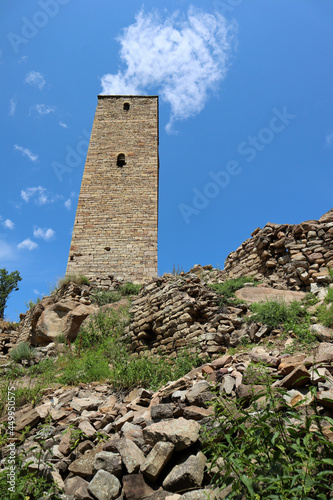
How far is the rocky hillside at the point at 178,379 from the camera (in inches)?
85.0

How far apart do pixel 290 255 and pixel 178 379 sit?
13.9ft

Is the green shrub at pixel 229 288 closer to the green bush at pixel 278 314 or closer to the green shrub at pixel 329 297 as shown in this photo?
the green bush at pixel 278 314

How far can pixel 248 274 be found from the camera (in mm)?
7648

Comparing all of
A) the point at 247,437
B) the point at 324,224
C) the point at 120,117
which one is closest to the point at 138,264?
the point at 324,224

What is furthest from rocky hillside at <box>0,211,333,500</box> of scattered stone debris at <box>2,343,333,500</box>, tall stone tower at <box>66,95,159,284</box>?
tall stone tower at <box>66,95,159,284</box>

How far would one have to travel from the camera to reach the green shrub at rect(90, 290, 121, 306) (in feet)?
28.4

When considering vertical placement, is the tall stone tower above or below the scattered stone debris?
above

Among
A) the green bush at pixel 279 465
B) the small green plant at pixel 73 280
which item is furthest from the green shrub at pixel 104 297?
the green bush at pixel 279 465

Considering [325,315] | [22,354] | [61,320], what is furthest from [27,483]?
[61,320]

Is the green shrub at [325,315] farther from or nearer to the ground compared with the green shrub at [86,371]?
farther from the ground

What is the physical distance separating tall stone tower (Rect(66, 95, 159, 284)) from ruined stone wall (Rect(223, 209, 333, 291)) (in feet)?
13.0

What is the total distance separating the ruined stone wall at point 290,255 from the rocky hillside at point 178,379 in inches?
1.1

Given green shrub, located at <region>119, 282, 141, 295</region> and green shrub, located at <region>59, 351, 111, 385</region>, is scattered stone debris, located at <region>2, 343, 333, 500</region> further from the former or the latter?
green shrub, located at <region>119, 282, 141, 295</region>

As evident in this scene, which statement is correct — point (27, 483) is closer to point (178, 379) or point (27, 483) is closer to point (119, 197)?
point (178, 379)
